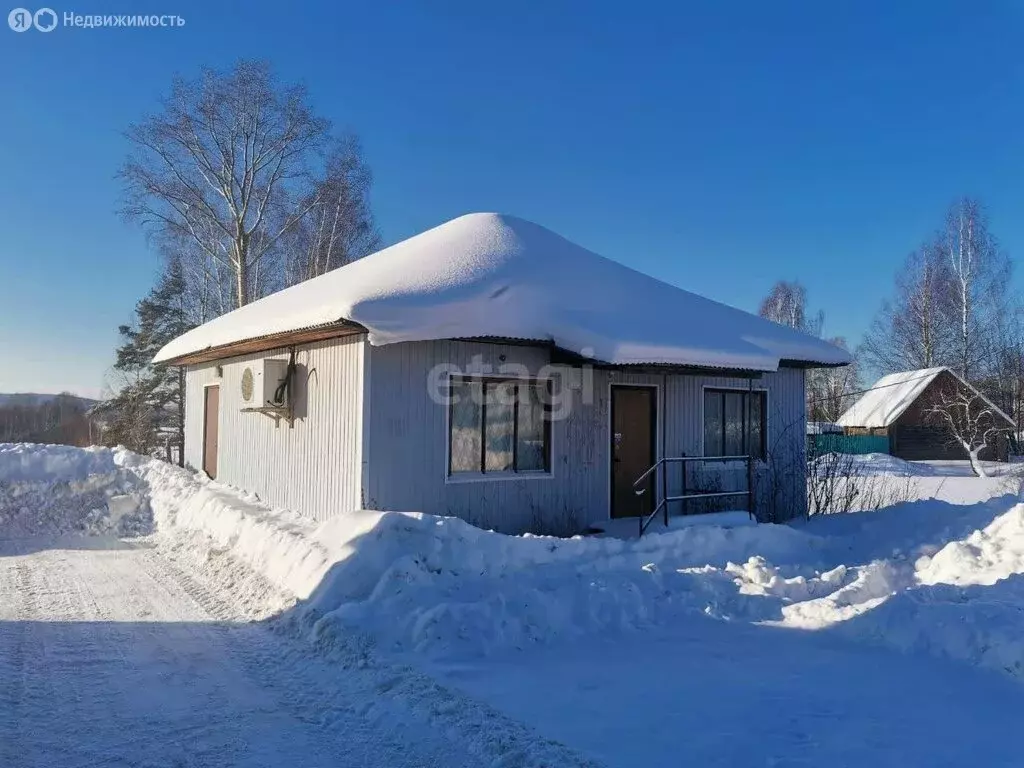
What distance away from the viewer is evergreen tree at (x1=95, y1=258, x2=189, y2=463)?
33.0m

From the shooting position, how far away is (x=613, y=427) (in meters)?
11.7

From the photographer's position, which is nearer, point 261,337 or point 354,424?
point 354,424

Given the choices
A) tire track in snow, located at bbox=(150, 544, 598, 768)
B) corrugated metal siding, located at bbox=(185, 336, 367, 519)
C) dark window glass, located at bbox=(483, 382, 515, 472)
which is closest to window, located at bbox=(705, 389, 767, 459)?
dark window glass, located at bbox=(483, 382, 515, 472)

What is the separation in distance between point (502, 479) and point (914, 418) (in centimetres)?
3131

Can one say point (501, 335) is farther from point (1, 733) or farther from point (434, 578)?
point (1, 733)

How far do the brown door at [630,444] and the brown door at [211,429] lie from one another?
9.37 m

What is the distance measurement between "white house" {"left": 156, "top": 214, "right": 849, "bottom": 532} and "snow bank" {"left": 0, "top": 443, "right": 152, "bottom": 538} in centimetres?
211

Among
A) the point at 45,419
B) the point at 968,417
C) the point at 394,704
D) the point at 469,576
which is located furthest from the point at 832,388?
the point at 45,419

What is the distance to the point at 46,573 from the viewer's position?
29.2 ft

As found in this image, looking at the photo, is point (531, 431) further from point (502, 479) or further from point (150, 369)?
point (150, 369)

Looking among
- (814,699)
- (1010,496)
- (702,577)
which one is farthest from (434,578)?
(1010,496)

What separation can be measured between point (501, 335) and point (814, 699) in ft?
19.5

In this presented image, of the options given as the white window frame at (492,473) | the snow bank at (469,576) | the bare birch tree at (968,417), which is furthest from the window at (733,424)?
the bare birch tree at (968,417)

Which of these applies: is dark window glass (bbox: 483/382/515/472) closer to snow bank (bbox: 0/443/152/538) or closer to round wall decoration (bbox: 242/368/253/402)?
round wall decoration (bbox: 242/368/253/402)
